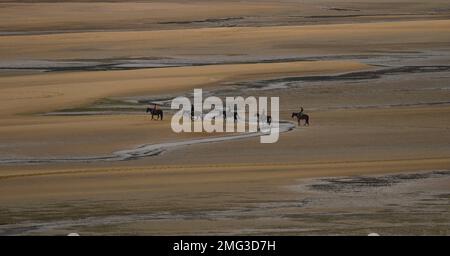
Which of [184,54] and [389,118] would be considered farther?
[184,54]

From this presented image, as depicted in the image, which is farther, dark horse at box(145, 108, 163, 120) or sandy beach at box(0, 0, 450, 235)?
dark horse at box(145, 108, 163, 120)

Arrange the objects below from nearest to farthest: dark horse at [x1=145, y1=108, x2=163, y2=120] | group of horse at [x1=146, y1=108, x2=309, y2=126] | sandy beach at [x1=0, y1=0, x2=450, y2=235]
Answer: sandy beach at [x1=0, y1=0, x2=450, y2=235]
group of horse at [x1=146, y1=108, x2=309, y2=126]
dark horse at [x1=145, y1=108, x2=163, y2=120]

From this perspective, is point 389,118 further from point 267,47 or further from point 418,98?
point 267,47

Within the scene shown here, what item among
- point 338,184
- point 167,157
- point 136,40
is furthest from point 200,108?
point 136,40

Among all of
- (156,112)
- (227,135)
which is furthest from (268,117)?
(156,112)

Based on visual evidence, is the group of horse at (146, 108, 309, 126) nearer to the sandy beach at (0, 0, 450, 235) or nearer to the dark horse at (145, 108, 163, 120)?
the dark horse at (145, 108, 163, 120)

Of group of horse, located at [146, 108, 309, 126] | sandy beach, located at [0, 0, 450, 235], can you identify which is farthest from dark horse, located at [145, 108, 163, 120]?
sandy beach, located at [0, 0, 450, 235]

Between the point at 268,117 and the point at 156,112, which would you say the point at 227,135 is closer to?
the point at 268,117

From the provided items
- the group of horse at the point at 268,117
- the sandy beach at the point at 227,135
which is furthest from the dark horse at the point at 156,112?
the sandy beach at the point at 227,135
